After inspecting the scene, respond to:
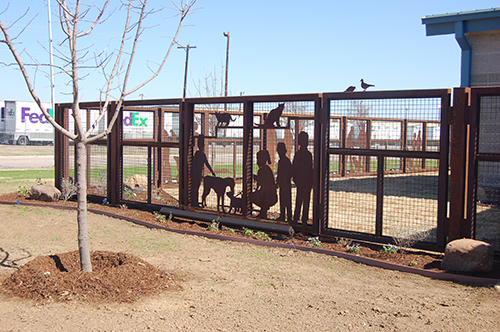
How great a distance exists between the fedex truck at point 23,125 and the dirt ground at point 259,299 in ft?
141

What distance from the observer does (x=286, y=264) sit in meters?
6.48

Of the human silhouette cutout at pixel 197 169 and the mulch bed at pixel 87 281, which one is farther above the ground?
the human silhouette cutout at pixel 197 169

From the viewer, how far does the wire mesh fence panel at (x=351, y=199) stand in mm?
10297

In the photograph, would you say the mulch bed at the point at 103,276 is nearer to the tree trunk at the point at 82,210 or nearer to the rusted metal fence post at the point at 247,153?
the tree trunk at the point at 82,210

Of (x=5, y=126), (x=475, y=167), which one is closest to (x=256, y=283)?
(x=475, y=167)

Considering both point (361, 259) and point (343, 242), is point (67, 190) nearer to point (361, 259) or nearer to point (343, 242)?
point (343, 242)

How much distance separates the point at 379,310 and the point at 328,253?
7.27 feet

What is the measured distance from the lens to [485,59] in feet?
43.5

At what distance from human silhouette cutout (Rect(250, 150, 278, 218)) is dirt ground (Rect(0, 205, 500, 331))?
112 centimetres

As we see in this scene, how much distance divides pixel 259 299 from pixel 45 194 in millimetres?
7899

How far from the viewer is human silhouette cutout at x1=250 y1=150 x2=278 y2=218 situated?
8359 millimetres

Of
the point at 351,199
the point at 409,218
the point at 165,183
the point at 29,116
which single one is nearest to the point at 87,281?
the point at 409,218

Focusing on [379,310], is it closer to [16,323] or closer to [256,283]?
[256,283]

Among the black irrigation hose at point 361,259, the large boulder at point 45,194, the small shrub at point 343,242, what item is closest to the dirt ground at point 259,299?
the black irrigation hose at point 361,259
